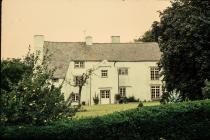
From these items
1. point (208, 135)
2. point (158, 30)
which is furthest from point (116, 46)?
point (208, 135)

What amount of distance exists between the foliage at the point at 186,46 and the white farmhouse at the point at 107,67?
21.5 m

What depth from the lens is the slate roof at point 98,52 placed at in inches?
2462

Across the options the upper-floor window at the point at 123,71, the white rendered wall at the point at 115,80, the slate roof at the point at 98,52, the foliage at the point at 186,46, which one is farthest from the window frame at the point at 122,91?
the foliage at the point at 186,46

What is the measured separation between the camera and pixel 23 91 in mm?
16469

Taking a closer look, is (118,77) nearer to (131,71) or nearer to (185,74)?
(131,71)

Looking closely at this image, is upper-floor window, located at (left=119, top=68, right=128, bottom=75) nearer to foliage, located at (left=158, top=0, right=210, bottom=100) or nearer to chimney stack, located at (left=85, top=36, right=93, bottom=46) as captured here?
chimney stack, located at (left=85, top=36, right=93, bottom=46)

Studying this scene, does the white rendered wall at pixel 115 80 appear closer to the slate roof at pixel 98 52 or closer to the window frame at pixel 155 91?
the window frame at pixel 155 91

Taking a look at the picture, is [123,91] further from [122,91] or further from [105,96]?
[105,96]

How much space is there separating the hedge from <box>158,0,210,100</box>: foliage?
17122 millimetres

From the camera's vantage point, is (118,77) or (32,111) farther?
(118,77)

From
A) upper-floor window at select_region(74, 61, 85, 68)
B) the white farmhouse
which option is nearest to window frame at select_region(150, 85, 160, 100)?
the white farmhouse

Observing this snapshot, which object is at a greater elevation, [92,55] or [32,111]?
[92,55]

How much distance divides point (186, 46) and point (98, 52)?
27628 mm

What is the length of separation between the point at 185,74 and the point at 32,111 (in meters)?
25.1
